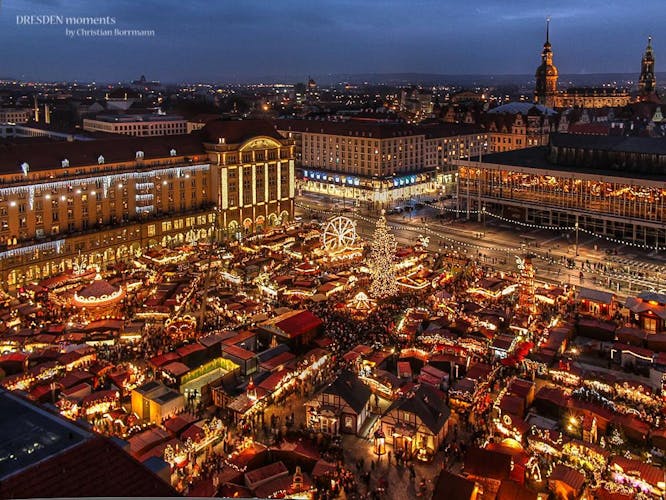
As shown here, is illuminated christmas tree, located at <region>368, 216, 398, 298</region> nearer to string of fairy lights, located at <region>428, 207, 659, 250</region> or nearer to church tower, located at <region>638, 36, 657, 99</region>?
string of fairy lights, located at <region>428, 207, 659, 250</region>

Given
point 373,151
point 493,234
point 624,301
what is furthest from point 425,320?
point 373,151

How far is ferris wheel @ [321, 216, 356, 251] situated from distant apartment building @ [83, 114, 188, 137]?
46757mm

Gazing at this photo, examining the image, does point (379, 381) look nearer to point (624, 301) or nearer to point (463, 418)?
point (463, 418)

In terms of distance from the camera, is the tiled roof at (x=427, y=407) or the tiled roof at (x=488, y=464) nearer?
the tiled roof at (x=488, y=464)

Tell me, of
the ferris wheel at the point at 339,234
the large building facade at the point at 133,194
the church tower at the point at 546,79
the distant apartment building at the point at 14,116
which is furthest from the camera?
the church tower at the point at 546,79

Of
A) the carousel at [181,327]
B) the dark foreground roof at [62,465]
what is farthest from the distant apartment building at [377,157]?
the dark foreground roof at [62,465]

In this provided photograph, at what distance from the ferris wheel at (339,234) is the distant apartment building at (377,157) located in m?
24.2

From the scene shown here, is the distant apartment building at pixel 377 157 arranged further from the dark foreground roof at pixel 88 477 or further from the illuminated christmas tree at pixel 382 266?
the dark foreground roof at pixel 88 477

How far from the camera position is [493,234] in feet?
189

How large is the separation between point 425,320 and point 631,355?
9820mm

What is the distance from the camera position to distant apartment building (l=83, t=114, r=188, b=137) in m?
87.1

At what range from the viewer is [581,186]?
57.7m

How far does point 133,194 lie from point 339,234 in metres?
16.2

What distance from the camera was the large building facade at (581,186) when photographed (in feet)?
176
